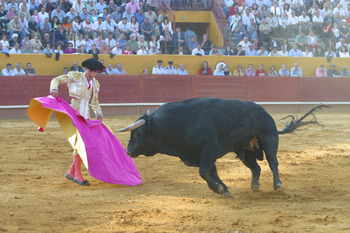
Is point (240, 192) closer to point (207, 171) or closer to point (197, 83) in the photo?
point (207, 171)

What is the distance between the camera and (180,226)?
3.69 metres

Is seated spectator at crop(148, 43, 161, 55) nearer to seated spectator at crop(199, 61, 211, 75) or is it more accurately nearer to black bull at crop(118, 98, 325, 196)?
seated spectator at crop(199, 61, 211, 75)

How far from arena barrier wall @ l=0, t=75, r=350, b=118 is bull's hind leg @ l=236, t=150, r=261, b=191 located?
8236mm

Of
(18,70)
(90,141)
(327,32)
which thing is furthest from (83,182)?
(327,32)

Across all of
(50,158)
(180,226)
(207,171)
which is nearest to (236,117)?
(207,171)

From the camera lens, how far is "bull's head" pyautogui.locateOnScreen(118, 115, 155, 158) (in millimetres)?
4633

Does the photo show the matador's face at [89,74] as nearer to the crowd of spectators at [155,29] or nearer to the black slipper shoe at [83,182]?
the black slipper shoe at [83,182]

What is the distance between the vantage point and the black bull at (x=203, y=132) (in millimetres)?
4574

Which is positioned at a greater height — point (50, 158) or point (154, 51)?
point (154, 51)

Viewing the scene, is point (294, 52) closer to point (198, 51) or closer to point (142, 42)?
point (198, 51)

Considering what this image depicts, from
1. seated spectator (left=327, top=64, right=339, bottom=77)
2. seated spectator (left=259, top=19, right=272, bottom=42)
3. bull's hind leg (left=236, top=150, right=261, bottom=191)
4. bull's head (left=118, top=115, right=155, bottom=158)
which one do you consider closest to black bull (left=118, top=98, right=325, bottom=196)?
bull's head (left=118, top=115, right=155, bottom=158)

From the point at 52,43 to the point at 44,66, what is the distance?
59cm

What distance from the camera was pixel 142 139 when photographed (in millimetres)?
4676

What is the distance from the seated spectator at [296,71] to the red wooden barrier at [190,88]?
25 cm
